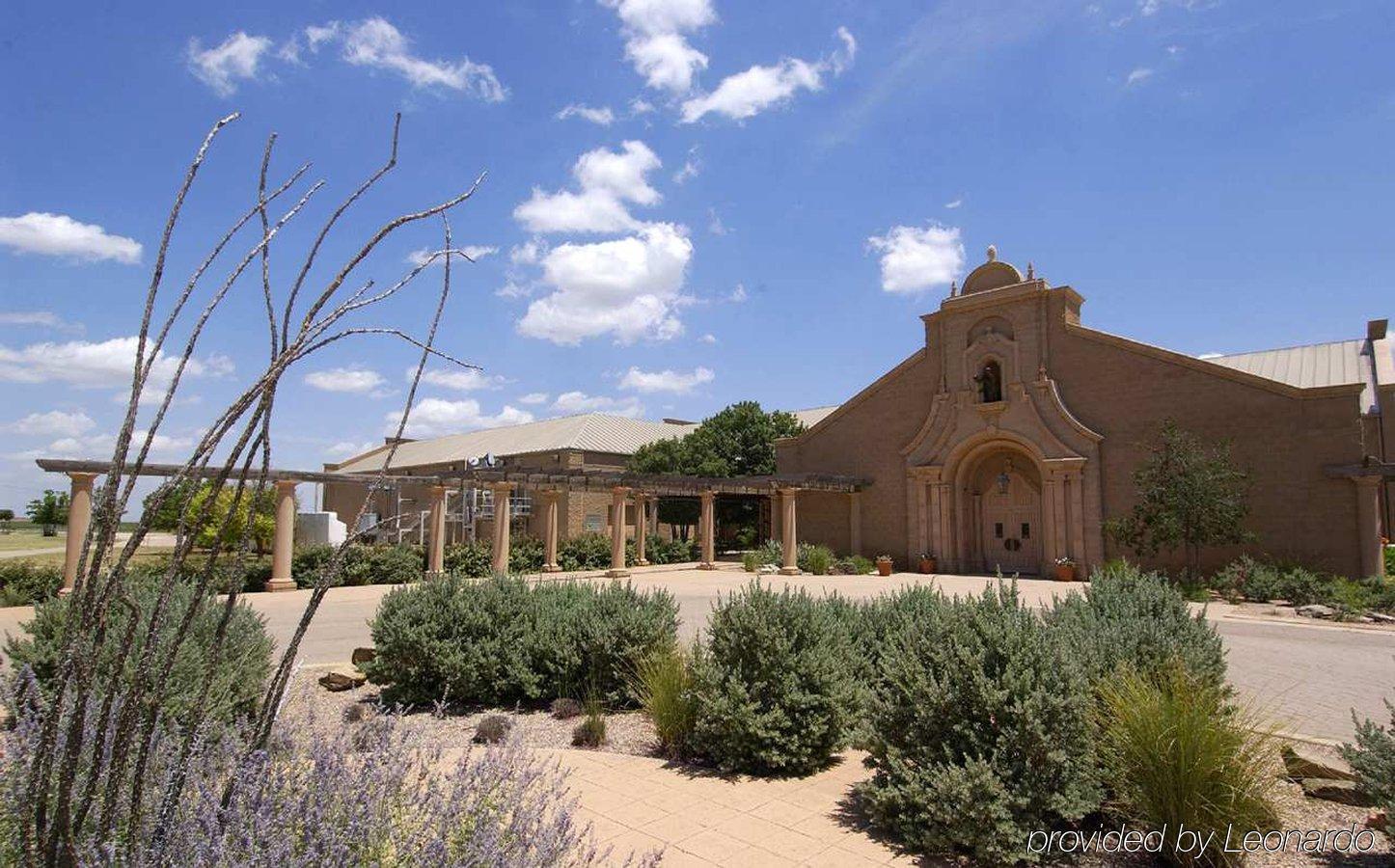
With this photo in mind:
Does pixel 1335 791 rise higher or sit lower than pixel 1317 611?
higher

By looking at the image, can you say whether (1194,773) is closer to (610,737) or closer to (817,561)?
(610,737)

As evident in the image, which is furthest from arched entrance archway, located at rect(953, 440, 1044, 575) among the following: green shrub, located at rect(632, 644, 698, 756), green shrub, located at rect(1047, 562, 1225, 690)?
green shrub, located at rect(632, 644, 698, 756)

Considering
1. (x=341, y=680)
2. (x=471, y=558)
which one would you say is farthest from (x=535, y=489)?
(x=341, y=680)

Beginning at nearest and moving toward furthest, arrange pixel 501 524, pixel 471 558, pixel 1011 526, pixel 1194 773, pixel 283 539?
pixel 1194 773, pixel 283 539, pixel 501 524, pixel 471 558, pixel 1011 526

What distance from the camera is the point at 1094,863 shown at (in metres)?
4.57

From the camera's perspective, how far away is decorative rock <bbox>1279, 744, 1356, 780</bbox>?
555cm

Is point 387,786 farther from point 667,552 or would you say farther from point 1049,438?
point 667,552

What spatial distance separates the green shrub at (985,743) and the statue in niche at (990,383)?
82.0 ft

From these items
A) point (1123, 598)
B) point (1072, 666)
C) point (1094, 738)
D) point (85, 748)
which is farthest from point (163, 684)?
point (1123, 598)

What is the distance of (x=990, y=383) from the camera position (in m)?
28.7

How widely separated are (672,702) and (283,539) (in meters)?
19.1

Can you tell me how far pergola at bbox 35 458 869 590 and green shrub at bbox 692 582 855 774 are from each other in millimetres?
10452

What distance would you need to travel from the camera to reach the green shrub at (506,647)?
8.29m

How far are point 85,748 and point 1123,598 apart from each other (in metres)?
7.87
